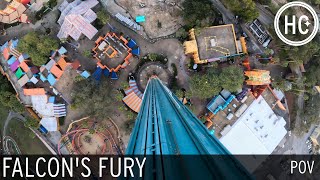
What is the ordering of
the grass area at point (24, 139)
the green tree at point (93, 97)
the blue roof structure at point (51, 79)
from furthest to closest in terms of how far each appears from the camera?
the grass area at point (24, 139) → the blue roof structure at point (51, 79) → the green tree at point (93, 97)

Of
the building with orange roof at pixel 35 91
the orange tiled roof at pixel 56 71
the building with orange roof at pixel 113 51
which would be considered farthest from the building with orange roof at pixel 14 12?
the building with orange roof at pixel 113 51

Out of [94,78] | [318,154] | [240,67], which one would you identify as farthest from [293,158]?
[94,78]

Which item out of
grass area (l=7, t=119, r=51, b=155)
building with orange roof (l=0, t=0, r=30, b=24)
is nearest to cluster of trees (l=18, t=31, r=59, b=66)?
building with orange roof (l=0, t=0, r=30, b=24)

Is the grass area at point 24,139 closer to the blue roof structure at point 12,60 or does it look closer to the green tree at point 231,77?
the blue roof structure at point 12,60

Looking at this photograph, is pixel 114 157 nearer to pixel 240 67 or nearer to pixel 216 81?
pixel 216 81

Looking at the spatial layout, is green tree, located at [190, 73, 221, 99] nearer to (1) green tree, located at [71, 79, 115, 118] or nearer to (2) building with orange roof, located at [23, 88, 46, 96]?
(1) green tree, located at [71, 79, 115, 118]

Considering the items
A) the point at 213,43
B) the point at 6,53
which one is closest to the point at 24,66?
the point at 6,53

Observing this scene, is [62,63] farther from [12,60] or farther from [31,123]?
[31,123]

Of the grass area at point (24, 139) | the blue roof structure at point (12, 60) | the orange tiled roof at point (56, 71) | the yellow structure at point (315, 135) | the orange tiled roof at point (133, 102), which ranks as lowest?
the yellow structure at point (315, 135)
